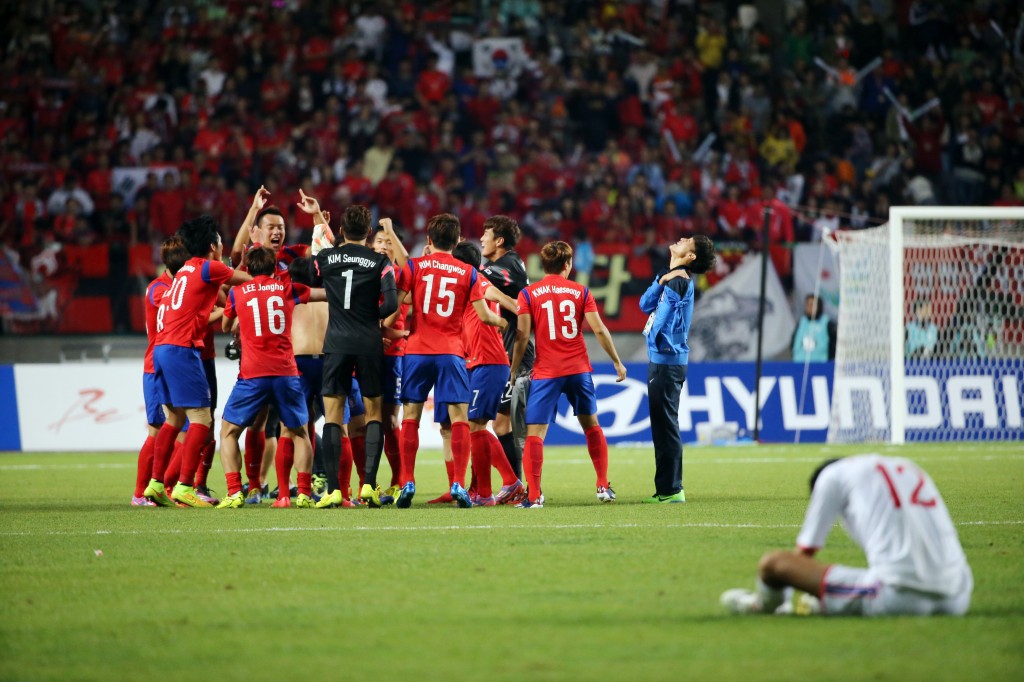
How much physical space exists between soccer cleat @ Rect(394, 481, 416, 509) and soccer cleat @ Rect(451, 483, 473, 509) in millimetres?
310

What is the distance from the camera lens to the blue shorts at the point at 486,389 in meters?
10.4

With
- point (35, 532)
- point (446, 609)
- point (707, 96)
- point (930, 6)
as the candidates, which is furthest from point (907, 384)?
point (446, 609)

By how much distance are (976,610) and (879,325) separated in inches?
539

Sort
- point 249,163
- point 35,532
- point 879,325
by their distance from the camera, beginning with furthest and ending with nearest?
point 249,163 < point 879,325 < point 35,532

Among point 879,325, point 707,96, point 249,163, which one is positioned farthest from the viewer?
point 707,96

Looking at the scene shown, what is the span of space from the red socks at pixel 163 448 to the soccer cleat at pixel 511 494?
261 centimetres

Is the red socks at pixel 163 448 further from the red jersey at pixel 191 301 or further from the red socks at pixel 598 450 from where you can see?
the red socks at pixel 598 450

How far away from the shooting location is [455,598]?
5.98 metres

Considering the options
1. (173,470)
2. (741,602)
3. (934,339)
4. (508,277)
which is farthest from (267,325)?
(934,339)

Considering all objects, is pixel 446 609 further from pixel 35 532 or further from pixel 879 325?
pixel 879 325

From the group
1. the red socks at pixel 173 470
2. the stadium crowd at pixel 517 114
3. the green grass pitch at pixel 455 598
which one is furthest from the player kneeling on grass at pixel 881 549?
the stadium crowd at pixel 517 114

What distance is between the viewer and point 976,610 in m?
5.56

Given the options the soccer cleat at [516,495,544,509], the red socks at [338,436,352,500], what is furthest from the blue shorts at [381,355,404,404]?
the soccer cleat at [516,495,544,509]

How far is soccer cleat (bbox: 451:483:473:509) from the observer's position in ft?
33.6
